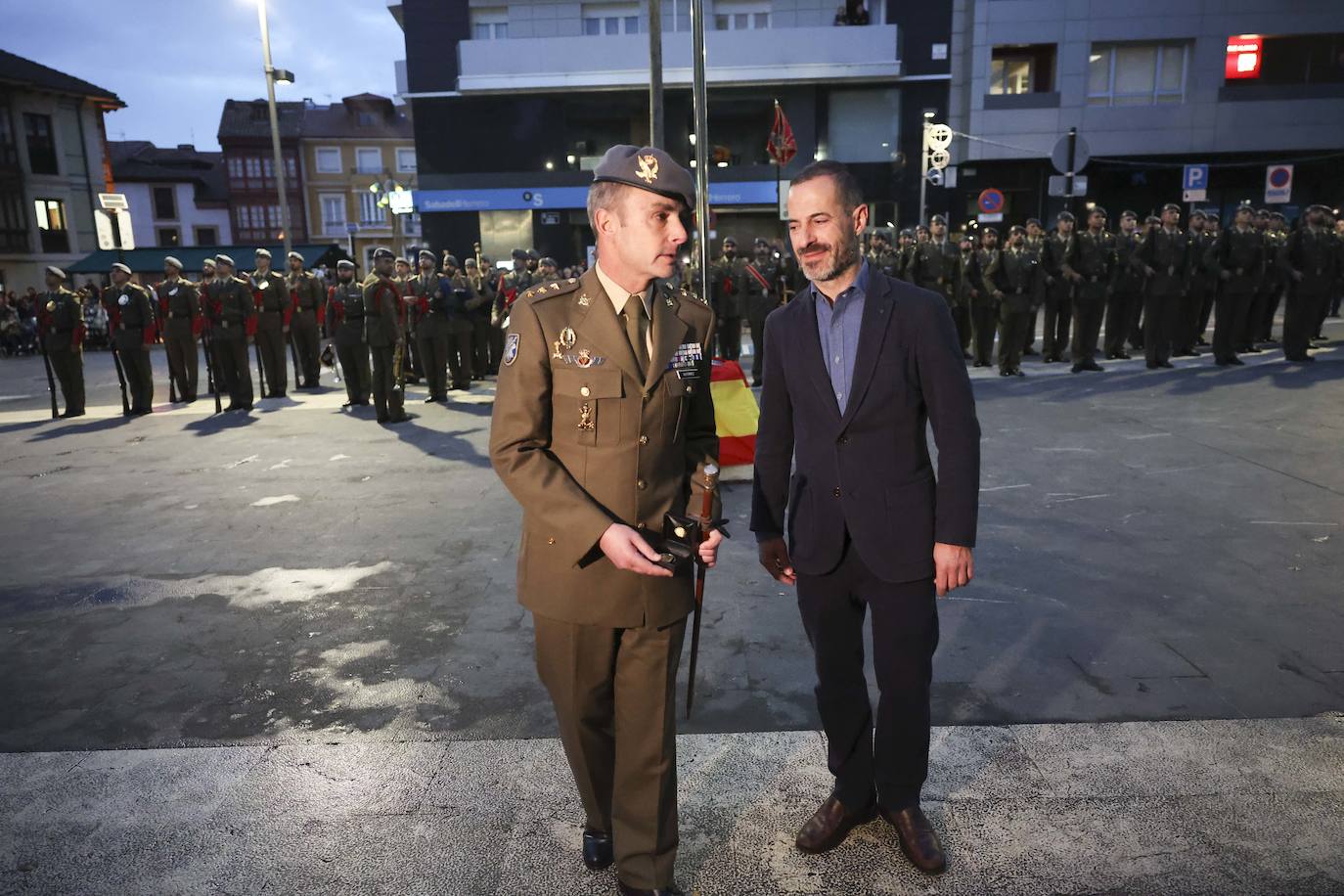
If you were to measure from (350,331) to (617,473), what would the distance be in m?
11.5

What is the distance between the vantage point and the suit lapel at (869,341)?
2605mm

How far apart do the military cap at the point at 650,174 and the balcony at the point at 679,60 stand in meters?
29.5

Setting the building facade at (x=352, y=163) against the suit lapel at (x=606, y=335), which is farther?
the building facade at (x=352, y=163)

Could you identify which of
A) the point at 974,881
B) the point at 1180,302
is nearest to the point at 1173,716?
A: the point at 974,881

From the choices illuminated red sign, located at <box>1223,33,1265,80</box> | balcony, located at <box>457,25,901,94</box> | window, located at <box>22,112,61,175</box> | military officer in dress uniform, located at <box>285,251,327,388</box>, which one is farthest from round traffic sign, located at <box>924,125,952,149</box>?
window, located at <box>22,112,61,175</box>

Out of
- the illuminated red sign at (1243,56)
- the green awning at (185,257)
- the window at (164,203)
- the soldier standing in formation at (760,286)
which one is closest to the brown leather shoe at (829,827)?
the soldier standing in formation at (760,286)

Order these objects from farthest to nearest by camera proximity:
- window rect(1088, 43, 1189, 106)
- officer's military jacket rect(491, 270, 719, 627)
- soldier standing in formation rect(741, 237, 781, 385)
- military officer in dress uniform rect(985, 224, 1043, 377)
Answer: window rect(1088, 43, 1189, 106) → soldier standing in formation rect(741, 237, 781, 385) → military officer in dress uniform rect(985, 224, 1043, 377) → officer's military jacket rect(491, 270, 719, 627)

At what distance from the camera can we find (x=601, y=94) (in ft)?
103

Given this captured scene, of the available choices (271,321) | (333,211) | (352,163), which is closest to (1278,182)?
(271,321)

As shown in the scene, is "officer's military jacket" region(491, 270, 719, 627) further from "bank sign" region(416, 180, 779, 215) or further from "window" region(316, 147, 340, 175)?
"window" region(316, 147, 340, 175)

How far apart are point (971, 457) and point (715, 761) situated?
1.55 meters

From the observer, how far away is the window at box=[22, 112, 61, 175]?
122 feet

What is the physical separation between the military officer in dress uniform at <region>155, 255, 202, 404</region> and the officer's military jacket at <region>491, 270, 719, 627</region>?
43.2 ft

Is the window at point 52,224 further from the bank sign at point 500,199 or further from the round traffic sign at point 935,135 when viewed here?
the round traffic sign at point 935,135
